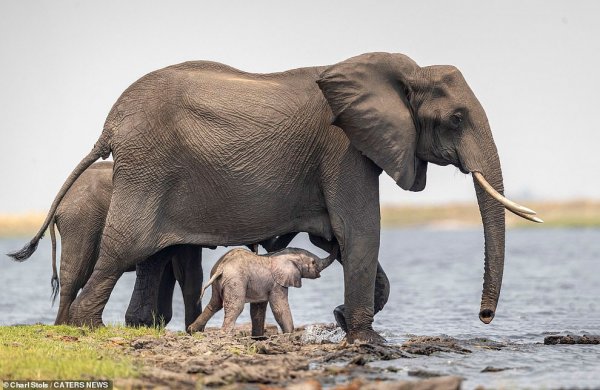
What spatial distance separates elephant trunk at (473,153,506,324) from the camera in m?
15.0

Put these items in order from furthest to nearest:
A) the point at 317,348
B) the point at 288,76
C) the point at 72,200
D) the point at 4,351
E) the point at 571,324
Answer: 1. the point at 571,324
2. the point at 72,200
3. the point at 288,76
4. the point at 317,348
5. the point at 4,351

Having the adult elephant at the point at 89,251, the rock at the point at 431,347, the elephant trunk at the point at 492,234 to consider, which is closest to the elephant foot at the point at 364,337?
the rock at the point at 431,347

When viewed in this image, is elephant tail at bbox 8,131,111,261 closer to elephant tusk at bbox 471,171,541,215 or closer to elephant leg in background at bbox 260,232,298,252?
elephant leg in background at bbox 260,232,298,252

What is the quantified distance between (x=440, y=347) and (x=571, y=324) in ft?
23.5

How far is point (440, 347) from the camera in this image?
14.8 metres

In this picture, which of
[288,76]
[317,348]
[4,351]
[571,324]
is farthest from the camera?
[571,324]

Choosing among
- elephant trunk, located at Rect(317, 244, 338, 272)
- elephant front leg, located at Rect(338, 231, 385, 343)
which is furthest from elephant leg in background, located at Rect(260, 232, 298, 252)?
elephant front leg, located at Rect(338, 231, 385, 343)

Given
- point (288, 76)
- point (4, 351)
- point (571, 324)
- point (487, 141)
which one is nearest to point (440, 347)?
point (487, 141)

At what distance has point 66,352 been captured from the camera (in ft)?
43.0

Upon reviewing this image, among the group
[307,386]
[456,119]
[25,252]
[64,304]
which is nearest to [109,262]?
[64,304]

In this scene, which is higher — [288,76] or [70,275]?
[288,76]

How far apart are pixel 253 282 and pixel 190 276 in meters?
2.01

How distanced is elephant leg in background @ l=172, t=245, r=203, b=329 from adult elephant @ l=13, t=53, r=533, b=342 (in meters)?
1.49

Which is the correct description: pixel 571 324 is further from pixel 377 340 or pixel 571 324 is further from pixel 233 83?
pixel 233 83
